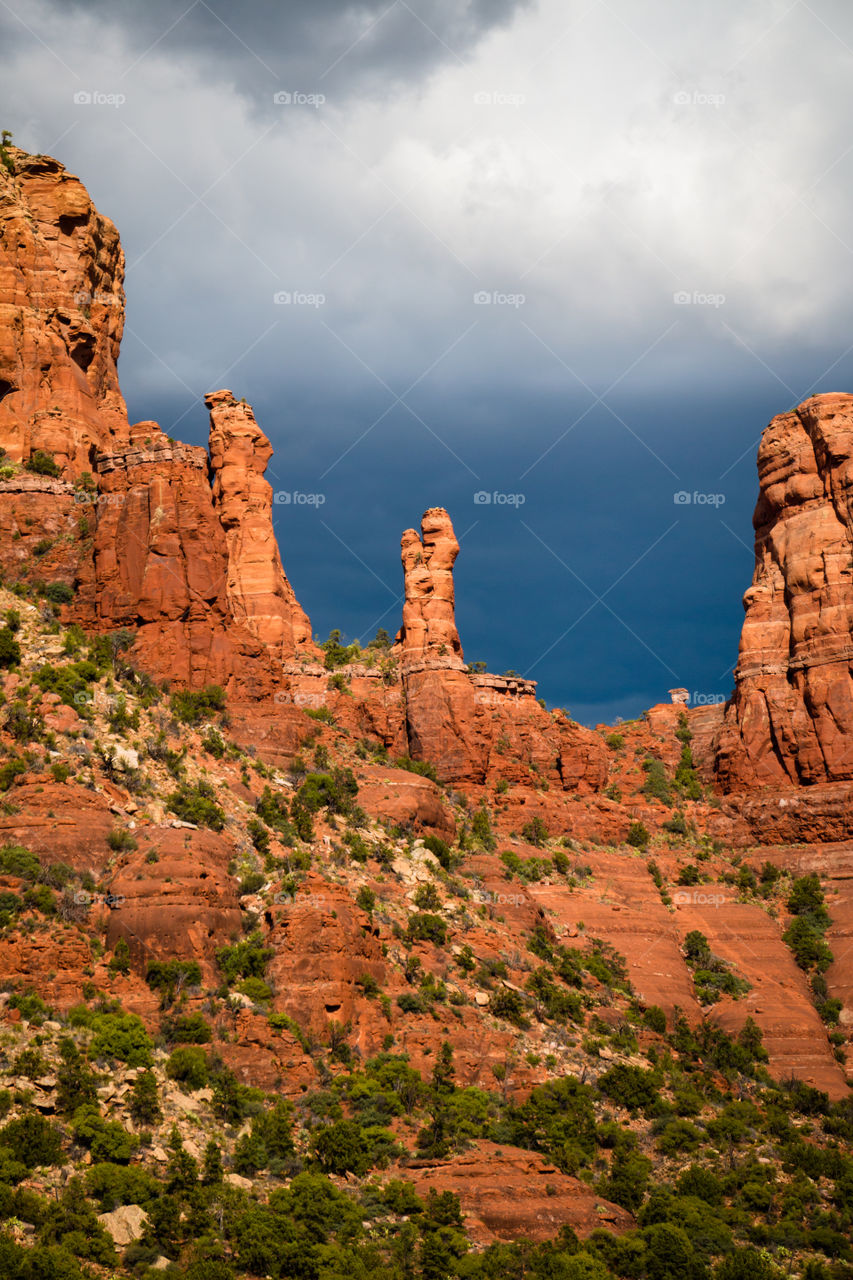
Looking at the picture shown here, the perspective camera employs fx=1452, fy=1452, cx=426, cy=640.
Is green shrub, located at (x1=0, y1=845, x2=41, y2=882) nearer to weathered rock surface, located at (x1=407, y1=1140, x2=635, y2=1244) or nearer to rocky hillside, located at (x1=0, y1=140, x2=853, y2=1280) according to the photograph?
rocky hillside, located at (x1=0, y1=140, x2=853, y2=1280)

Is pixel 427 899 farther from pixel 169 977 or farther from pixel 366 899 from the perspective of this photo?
pixel 169 977

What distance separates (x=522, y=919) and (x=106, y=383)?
2167 inches

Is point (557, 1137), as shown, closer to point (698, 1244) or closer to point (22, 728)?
point (698, 1244)

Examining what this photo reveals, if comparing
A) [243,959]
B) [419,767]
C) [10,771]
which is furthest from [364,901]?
[419,767]

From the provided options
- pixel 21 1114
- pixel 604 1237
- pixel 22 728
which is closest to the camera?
pixel 21 1114

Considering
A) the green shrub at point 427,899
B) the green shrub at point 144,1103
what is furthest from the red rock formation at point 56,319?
the green shrub at point 144,1103

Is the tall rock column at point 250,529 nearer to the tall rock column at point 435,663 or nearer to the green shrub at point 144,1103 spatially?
the tall rock column at point 435,663

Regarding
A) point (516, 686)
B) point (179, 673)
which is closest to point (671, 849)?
point (516, 686)

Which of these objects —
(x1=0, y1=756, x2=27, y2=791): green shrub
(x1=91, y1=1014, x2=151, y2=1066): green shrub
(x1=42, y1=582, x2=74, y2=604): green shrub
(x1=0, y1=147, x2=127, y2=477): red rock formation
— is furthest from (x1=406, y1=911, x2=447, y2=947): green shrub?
(x1=0, y1=147, x2=127, y2=477): red rock formation

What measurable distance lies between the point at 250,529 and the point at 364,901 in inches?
1747

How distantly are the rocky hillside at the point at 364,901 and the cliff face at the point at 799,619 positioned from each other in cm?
30

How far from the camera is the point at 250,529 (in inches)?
A: 4313

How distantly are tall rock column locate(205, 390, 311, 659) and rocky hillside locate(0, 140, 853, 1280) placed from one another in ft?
0.88

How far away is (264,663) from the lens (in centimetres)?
9275
